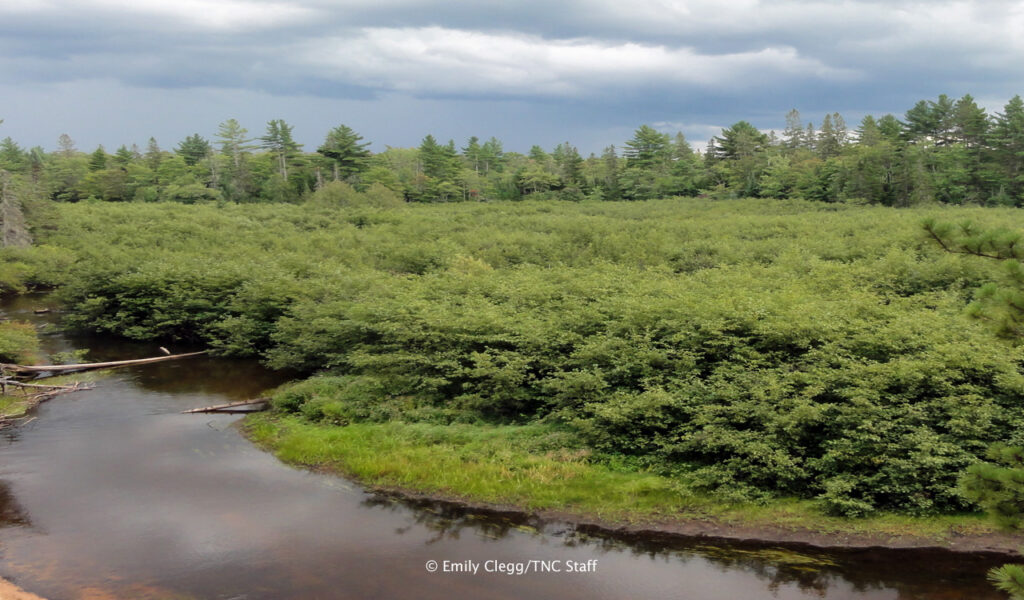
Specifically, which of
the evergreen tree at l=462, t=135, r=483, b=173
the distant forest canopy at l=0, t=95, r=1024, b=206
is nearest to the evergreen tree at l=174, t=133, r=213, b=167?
the distant forest canopy at l=0, t=95, r=1024, b=206

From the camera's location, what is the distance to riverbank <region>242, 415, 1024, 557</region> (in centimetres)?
1386

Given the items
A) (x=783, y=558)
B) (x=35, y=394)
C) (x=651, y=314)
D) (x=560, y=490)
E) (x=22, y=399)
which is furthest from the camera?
(x=35, y=394)

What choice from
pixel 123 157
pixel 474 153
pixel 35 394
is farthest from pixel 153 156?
pixel 35 394

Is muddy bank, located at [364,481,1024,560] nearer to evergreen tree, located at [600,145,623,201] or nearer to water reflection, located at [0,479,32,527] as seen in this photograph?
water reflection, located at [0,479,32,527]

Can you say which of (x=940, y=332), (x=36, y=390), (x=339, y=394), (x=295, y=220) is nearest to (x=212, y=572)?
(x=339, y=394)

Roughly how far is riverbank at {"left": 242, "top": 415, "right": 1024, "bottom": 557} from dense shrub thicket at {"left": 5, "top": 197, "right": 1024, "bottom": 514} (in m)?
0.54

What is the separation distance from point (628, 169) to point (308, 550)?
222 feet

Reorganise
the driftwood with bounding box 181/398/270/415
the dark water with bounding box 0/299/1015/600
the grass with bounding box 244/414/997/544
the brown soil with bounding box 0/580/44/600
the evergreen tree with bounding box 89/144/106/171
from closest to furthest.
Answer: the brown soil with bounding box 0/580/44/600 < the dark water with bounding box 0/299/1015/600 < the grass with bounding box 244/414/997/544 < the driftwood with bounding box 181/398/270/415 < the evergreen tree with bounding box 89/144/106/171

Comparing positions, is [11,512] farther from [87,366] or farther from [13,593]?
[87,366]

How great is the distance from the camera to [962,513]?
14.1 m

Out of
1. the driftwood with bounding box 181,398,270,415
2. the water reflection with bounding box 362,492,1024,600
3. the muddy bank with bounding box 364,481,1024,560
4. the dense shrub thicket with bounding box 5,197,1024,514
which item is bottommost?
the water reflection with bounding box 362,492,1024,600

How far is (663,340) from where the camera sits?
1927cm

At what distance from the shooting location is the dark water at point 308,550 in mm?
12578

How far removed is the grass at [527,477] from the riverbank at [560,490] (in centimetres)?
2
